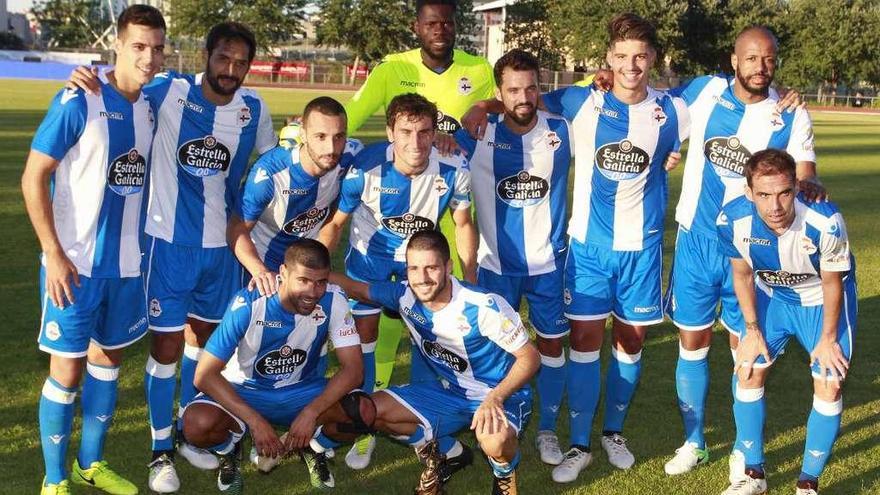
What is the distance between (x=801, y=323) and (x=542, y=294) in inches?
54.8

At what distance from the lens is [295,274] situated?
178 inches

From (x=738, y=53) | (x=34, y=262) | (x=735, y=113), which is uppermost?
(x=738, y=53)

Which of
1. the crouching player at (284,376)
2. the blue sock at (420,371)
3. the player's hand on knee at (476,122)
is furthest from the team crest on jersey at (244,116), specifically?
the blue sock at (420,371)

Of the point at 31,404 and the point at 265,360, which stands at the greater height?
the point at 265,360

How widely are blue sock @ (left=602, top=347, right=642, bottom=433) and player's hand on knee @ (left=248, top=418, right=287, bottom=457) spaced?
202cm

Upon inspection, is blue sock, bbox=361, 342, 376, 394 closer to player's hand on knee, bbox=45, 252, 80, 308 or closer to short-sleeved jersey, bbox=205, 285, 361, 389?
short-sleeved jersey, bbox=205, 285, 361, 389


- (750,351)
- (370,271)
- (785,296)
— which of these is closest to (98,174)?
(370,271)

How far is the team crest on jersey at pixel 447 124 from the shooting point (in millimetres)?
6125

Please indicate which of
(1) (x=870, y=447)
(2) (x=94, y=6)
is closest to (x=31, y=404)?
(1) (x=870, y=447)

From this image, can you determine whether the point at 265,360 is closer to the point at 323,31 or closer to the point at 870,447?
the point at 870,447

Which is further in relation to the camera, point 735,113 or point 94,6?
point 94,6

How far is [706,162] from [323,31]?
68.0 meters

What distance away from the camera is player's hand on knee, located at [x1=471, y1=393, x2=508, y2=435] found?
441 centimetres

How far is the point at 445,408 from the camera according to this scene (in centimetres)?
488
